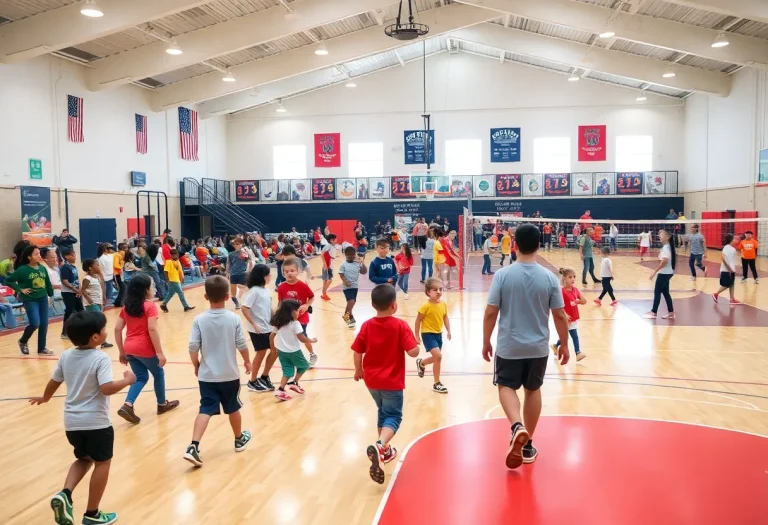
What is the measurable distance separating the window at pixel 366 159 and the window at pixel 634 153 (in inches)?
504

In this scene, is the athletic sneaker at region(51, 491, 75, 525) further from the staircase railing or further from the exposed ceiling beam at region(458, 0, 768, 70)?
the staircase railing

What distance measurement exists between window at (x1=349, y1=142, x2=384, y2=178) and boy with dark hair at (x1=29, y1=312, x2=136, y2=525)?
3193 cm

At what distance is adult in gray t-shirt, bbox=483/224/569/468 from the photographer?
191 inches

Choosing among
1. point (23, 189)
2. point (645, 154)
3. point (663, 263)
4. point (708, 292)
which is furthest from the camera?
point (645, 154)

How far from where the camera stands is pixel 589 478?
4.80 meters

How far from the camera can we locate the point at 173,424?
6.55m

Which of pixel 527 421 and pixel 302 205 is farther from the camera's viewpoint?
pixel 302 205

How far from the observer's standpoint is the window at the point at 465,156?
3488 centimetres

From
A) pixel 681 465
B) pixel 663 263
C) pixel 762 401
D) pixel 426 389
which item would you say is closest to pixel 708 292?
pixel 663 263

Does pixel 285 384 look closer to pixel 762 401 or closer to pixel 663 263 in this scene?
pixel 762 401

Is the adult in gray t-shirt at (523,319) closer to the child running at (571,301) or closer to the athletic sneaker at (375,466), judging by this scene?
the athletic sneaker at (375,466)

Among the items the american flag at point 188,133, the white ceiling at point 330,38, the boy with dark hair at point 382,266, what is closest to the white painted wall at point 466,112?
the white ceiling at point 330,38

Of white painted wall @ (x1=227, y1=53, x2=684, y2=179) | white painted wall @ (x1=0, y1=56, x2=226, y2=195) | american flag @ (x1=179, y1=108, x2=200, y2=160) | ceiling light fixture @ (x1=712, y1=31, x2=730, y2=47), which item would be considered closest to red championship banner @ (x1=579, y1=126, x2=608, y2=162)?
white painted wall @ (x1=227, y1=53, x2=684, y2=179)

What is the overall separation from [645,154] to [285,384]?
31.8 metres
